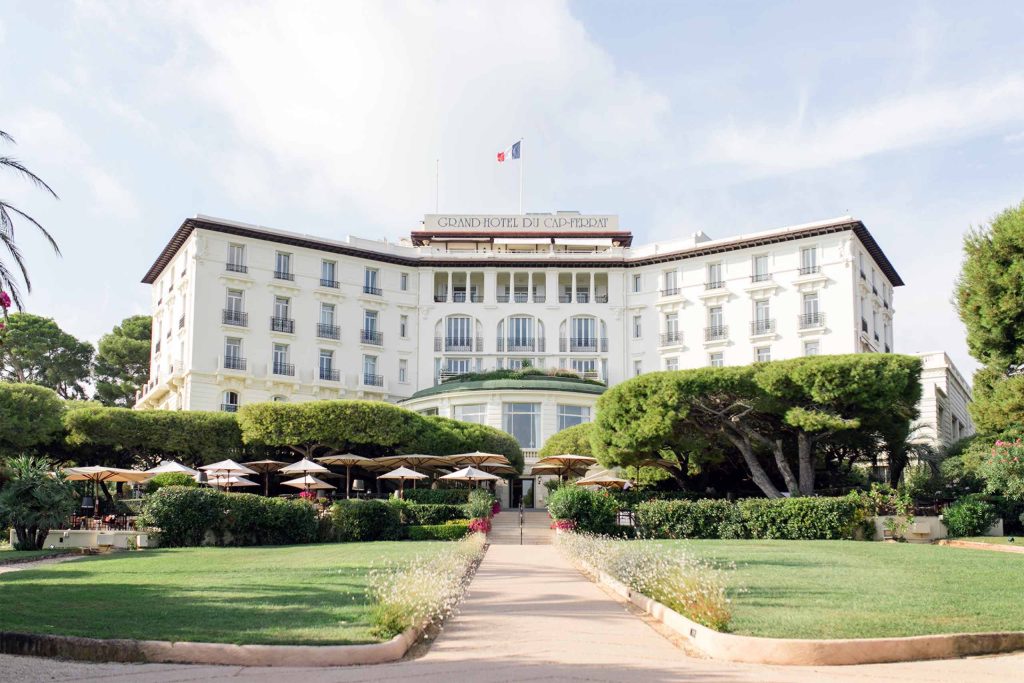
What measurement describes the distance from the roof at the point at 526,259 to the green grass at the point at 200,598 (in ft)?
134

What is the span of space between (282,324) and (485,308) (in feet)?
42.8

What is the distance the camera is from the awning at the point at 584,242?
231 ft

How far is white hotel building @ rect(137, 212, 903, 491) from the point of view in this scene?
5931 centimetres

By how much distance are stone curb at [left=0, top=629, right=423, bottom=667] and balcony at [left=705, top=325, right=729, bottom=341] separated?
177 ft

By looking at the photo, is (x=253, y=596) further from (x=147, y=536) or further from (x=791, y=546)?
(x=791, y=546)

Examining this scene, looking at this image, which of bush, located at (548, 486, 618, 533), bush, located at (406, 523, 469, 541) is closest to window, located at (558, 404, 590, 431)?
bush, located at (548, 486, 618, 533)

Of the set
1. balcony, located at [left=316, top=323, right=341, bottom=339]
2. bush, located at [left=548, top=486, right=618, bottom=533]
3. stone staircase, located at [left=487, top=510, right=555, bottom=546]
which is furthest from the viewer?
balcony, located at [left=316, top=323, right=341, bottom=339]

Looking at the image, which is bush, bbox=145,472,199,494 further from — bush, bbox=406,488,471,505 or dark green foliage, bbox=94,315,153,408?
dark green foliage, bbox=94,315,153,408

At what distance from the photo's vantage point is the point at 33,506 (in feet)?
89.1

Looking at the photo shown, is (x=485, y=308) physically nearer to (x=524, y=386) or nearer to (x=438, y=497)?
(x=524, y=386)

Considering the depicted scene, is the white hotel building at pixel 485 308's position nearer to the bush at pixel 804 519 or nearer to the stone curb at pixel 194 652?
the bush at pixel 804 519

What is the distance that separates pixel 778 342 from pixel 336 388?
87.1 ft

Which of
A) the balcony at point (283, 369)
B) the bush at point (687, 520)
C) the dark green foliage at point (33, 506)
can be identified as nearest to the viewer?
the dark green foliage at point (33, 506)

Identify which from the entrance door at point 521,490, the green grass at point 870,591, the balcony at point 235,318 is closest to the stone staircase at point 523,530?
the green grass at point 870,591
